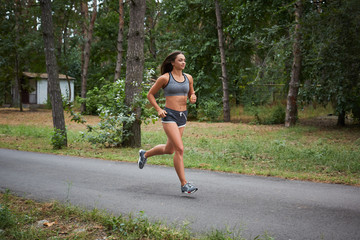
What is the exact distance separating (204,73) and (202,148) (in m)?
15.6

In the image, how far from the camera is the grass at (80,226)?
155 inches

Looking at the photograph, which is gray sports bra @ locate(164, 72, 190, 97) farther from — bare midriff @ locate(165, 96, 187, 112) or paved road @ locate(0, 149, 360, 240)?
paved road @ locate(0, 149, 360, 240)

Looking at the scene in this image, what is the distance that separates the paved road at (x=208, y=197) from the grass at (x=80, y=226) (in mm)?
345

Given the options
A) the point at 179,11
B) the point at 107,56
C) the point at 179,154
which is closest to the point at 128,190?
the point at 179,154

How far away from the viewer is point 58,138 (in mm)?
11961

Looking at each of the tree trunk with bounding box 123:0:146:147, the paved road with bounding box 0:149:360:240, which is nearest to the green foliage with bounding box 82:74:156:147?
the tree trunk with bounding box 123:0:146:147

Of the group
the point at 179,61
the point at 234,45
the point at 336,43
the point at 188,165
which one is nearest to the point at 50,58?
the point at 188,165

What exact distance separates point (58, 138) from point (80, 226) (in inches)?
321

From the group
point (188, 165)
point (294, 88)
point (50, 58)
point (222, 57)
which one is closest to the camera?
point (188, 165)

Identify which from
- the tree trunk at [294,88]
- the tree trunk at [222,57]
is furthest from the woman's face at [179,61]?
the tree trunk at [222,57]

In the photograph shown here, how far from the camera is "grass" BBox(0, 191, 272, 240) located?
13.0ft

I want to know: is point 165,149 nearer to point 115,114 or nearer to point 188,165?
point 188,165

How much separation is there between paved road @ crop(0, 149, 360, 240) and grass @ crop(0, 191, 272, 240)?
345 millimetres

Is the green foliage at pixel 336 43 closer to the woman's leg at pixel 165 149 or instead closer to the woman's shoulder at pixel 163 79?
the woman's shoulder at pixel 163 79
